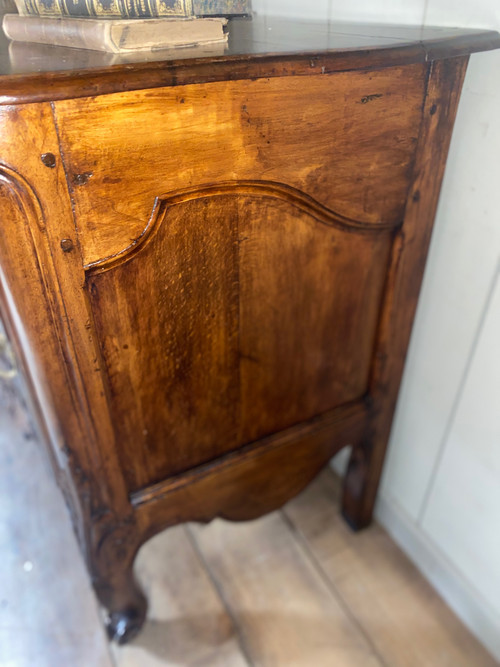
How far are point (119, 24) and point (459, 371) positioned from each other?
0.71 m

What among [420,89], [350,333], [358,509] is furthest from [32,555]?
[420,89]

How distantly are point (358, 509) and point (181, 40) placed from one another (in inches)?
37.7

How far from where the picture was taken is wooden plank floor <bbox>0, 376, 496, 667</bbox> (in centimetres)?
96

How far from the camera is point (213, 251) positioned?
2.03 feet

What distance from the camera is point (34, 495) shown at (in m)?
1.29

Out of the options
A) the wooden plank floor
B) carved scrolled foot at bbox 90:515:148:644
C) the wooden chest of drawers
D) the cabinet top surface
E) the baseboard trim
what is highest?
the cabinet top surface

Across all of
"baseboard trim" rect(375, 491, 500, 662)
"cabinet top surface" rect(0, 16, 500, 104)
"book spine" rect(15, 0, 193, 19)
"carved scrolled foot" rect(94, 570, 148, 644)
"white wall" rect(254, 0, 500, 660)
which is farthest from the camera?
"baseboard trim" rect(375, 491, 500, 662)

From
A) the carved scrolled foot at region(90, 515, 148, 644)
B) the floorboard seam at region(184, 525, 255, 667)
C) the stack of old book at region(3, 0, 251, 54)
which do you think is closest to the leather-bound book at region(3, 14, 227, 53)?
the stack of old book at region(3, 0, 251, 54)

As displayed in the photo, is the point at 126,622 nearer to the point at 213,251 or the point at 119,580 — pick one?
the point at 119,580

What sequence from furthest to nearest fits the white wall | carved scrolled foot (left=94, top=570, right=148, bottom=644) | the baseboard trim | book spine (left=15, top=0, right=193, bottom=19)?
the baseboard trim < carved scrolled foot (left=94, top=570, right=148, bottom=644) < the white wall < book spine (left=15, top=0, right=193, bottom=19)

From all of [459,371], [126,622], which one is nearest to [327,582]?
[126,622]

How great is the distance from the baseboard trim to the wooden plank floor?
18 millimetres

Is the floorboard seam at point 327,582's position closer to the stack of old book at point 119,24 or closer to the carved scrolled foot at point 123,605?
the carved scrolled foot at point 123,605

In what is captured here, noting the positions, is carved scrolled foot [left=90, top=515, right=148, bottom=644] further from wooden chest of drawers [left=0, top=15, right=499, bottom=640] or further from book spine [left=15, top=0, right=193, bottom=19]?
book spine [left=15, top=0, right=193, bottom=19]
